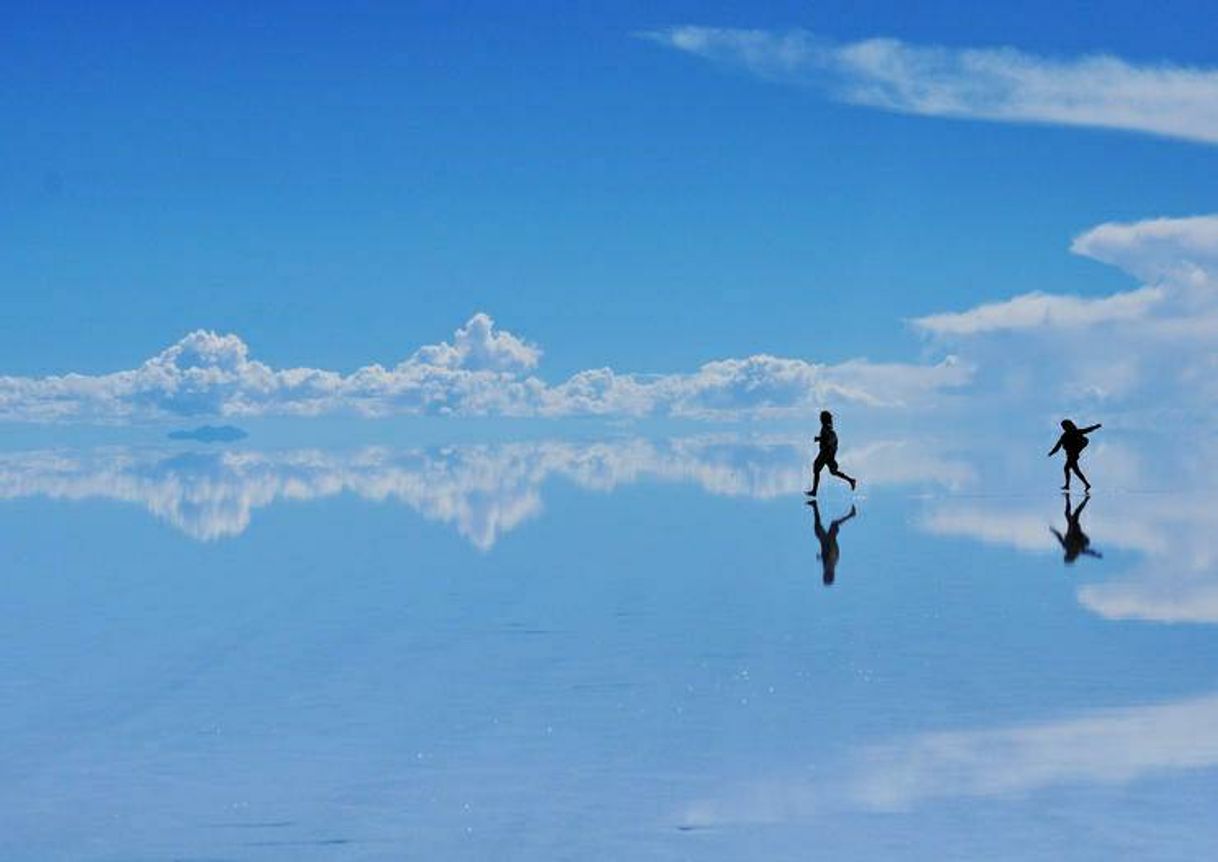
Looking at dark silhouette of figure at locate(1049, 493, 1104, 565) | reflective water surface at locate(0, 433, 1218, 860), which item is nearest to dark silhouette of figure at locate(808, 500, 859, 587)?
reflective water surface at locate(0, 433, 1218, 860)

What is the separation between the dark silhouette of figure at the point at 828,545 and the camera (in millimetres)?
20000

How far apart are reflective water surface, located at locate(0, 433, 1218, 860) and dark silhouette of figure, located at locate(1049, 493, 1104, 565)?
158 millimetres

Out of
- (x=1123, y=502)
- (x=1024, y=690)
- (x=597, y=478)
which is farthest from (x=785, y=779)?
(x=597, y=478)

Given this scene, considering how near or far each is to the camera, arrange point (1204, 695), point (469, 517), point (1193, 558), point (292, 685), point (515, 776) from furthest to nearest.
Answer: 1. point (469, 517)
2. point (1193, 558)
3. point (292, 685)
4. point (1204, 695)
5. point (515, 776)

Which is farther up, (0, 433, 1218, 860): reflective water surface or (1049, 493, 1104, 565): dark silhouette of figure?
(1049, 493, 1104, 565): dark silhouette of figure

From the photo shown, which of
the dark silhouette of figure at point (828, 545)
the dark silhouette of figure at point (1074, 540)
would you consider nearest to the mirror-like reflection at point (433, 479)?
the dark silhouette of figure at point (828, 545)

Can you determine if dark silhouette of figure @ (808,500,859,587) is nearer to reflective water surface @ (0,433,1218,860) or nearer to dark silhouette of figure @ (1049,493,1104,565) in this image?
reflective water surface @ (0,433,1218,860)

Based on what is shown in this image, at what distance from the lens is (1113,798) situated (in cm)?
887

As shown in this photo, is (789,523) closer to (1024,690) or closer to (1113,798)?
(1024,690)

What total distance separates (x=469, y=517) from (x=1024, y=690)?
20226mm

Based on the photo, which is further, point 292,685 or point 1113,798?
point 292,685

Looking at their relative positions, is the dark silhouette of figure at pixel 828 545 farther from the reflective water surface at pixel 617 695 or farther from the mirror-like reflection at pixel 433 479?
the mirror-like reflection at pixel 433 479

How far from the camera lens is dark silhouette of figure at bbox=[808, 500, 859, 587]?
65.6 ft

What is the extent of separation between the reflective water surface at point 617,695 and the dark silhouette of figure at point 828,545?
17 centimetres
